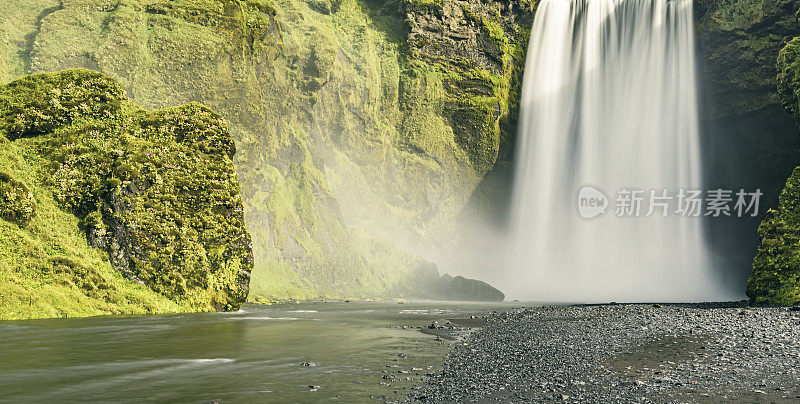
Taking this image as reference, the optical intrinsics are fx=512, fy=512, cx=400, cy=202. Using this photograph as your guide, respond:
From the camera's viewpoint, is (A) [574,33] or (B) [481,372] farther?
(A) [574,33]

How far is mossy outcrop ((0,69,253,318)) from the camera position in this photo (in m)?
26.3

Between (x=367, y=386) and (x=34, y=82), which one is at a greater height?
(x=34, y=82)

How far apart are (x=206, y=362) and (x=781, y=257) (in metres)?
31.5

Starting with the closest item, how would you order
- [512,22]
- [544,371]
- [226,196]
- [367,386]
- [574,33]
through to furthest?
[367,386]
[544,371]
[226,196]
[574,33]
[512,22]

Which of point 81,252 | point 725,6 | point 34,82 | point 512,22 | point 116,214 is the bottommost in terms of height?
point 81,252

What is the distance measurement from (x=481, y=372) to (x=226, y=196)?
2565 cm

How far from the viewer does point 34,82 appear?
108 ft

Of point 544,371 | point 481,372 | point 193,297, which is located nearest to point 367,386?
point 481,372

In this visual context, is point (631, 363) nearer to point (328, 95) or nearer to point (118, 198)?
point (118, 198)

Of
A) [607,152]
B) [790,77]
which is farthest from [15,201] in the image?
[607,152]

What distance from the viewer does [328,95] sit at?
71.6 meters

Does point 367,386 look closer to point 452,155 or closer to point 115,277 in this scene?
point 115,277

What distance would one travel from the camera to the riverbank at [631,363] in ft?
29.4

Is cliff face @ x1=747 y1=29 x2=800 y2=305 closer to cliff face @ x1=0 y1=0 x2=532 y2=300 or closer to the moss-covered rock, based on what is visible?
the moss-covered rock
